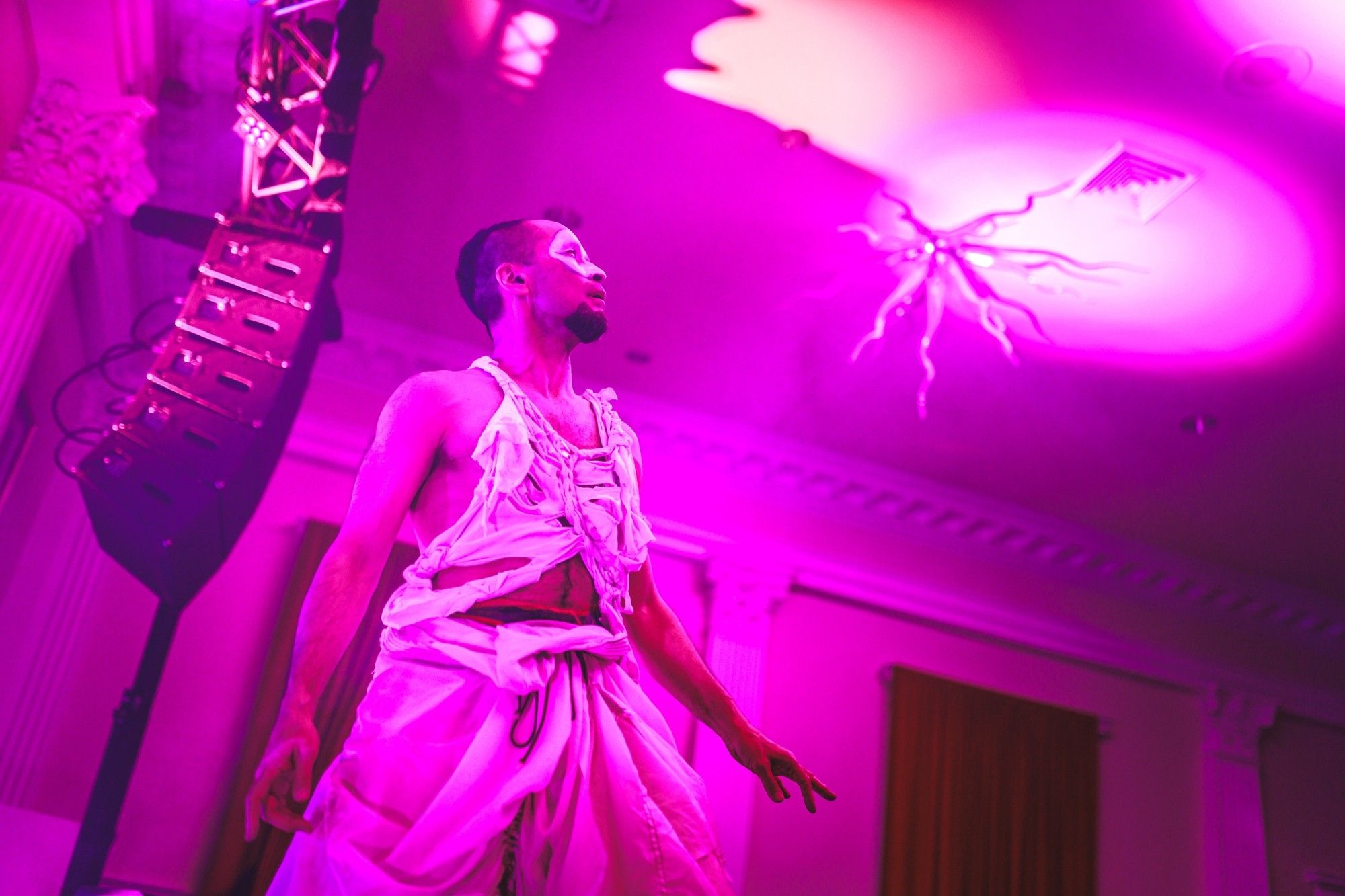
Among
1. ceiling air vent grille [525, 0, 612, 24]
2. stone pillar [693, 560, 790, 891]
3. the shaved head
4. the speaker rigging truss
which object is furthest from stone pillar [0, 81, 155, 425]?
stone pillar [693, 560, 790, 891]

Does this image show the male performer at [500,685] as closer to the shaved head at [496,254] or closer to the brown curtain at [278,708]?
the shaved head at [496,254]

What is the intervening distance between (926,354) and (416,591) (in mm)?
5614

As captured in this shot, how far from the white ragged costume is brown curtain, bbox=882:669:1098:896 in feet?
21.7

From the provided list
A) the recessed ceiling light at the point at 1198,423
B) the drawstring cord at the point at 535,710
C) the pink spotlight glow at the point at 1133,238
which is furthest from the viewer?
the recessed ceiling light at the point at 1198,423

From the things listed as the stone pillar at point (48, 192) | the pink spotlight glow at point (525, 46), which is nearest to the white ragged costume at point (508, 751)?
the stone pillar at point (48, 192)

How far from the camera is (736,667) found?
25.3 ft

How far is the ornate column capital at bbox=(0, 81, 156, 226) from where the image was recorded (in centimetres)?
382

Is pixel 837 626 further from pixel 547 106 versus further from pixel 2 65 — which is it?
pixel 2 65

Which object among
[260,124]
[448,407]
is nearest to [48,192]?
[260,124]

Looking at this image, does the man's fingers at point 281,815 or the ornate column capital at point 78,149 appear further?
the ornate column capital at point 78,149

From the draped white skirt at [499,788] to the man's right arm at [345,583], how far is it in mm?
71

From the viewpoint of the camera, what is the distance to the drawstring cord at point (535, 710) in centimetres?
149

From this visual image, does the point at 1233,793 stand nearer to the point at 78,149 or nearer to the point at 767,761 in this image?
the point at 767,761

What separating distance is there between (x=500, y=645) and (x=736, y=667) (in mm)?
6355
